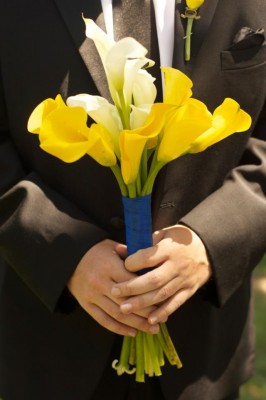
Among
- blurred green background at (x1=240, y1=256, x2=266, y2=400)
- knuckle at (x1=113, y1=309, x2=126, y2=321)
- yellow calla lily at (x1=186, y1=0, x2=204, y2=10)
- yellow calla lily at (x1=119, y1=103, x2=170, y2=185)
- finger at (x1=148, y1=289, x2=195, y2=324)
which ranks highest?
yellow calla lily at (x1=186, y1=0, x2=204, y2=10)

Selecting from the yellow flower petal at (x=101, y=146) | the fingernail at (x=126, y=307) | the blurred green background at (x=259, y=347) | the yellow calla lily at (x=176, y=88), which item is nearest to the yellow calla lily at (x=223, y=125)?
the yellow calla lily at (x=176, y=88)

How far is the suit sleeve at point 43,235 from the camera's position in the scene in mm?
2371

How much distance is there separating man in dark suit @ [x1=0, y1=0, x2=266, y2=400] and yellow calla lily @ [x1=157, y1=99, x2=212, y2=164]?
0.30m

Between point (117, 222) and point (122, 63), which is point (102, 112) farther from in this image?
point (117, 222)

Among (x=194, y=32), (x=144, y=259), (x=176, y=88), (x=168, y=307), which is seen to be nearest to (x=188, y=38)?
(x=194, y=32)

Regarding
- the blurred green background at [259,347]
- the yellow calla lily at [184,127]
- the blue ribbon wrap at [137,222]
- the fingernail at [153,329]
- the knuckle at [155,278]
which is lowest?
the blurred green background at [259,347]

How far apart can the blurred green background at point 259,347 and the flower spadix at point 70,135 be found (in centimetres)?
234

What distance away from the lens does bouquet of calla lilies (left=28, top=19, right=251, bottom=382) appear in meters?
2.06

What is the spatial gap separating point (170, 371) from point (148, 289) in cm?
40

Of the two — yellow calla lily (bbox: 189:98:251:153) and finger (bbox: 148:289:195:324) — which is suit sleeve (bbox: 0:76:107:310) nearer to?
finger (bbox: 148:289:195:324)

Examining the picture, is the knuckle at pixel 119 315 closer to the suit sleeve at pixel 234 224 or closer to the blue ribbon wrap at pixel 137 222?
the blue ribbon wrap at pixel 137 222

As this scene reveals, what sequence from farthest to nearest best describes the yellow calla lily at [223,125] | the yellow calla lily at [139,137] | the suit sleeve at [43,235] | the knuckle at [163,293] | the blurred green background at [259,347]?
the blurred green background at [259,347] < the suit sleeve at [43,235] < the knuckle at [163,293] < the yellow calla lily at [223,125] < the yellow calla lily at [139,137]

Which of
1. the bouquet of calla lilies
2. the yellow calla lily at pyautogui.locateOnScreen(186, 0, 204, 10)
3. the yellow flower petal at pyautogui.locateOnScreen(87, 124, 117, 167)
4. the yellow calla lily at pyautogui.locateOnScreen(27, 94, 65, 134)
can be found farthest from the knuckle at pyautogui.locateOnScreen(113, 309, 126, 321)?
the yellow calla lily at pyautogui.locateOnScreen(186, 0, 204, 10)

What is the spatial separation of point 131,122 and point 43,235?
456 millimetres
